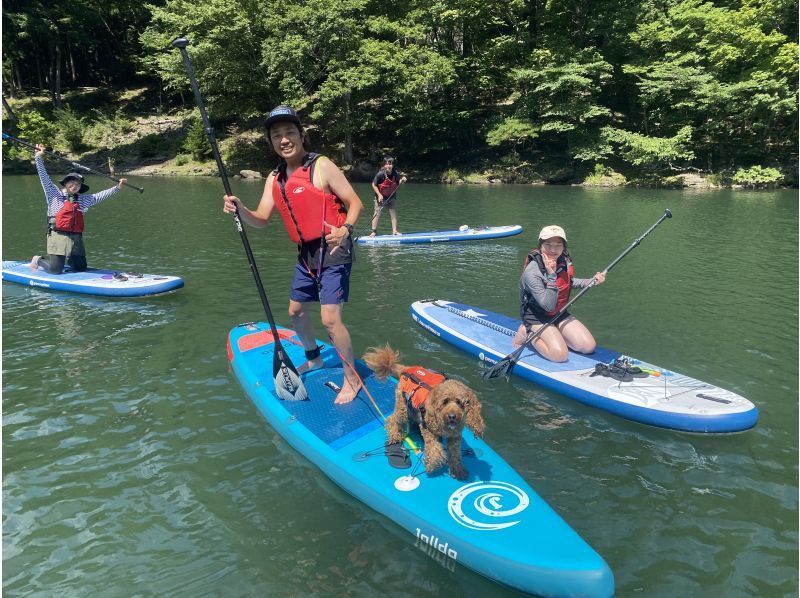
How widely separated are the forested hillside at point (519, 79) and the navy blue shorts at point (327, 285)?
96.4ft

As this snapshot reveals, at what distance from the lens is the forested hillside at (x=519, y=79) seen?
29500mm

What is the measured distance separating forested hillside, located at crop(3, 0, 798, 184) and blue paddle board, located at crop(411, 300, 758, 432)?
27.4 metres

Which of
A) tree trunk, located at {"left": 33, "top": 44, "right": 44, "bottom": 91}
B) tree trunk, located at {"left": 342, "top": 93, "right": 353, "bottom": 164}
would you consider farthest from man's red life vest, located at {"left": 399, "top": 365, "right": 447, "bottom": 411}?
tree trunk, located at {"left": 33, "top": 44, "right": 44, "bottom": 91}

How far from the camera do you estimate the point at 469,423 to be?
372 centimetres

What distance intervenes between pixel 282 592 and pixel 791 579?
11.3 ft

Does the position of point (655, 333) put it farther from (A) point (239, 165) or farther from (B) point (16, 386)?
(A) point (239, 165)

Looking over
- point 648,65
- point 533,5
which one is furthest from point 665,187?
point 533,5

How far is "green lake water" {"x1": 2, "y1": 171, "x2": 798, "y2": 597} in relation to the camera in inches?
146

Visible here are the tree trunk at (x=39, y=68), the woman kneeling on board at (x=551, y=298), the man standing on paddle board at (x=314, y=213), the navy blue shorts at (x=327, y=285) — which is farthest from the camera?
the tree trunk at (x=39, y=68)

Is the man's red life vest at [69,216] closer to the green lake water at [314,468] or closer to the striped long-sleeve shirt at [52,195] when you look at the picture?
the striped long-sleeve shirt at [52,195]

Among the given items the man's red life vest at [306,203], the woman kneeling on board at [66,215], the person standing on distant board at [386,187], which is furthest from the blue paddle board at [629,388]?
the person standing on distant board at [386,187]

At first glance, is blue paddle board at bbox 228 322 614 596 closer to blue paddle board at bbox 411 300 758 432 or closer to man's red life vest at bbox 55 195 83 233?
blue paddle board at bbox 411 300 758 432

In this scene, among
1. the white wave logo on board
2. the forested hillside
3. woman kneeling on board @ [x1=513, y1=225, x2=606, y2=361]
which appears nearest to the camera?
the white wave logo on board

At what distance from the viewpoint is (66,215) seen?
9.88 m
